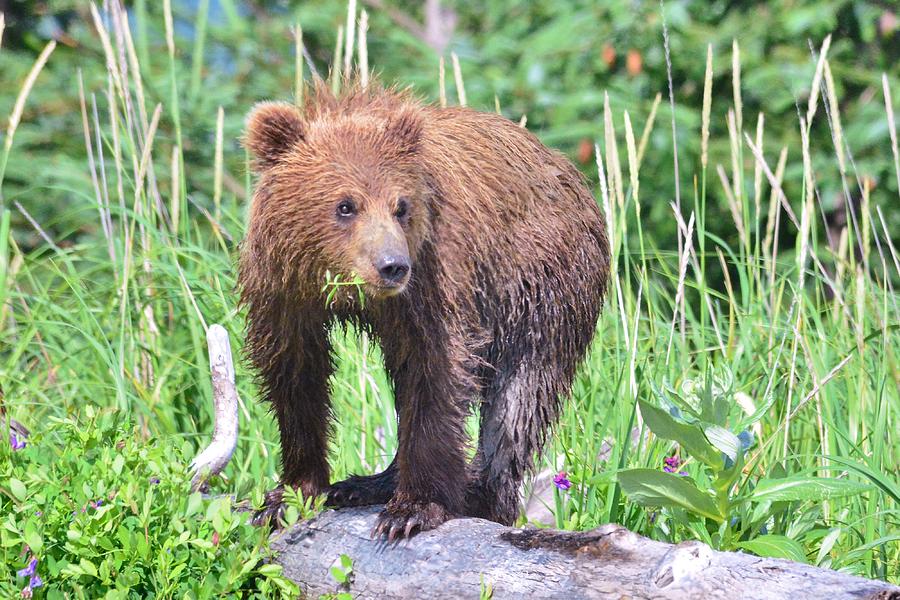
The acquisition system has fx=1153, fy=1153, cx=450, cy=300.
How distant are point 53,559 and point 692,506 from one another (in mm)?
1723

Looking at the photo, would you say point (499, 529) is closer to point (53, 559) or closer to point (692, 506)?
point (692, 506)

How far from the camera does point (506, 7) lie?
9945 mm

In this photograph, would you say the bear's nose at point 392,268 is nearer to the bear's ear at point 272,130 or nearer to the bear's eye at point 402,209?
the bear's eye at point 402,209

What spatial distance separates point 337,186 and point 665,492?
127 centimetres

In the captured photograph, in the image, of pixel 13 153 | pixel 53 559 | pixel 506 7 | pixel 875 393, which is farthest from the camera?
pixel 506 7

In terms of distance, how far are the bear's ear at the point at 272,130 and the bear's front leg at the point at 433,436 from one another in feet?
2.49

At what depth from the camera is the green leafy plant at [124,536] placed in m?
3.01

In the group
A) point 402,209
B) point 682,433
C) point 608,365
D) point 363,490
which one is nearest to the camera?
point 682,433

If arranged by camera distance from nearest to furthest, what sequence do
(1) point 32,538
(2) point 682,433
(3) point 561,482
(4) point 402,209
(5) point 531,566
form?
(5) point 531,566
(1) point 32,538
(2) point 682,433
(4) point 402,209
(3) point 561,482

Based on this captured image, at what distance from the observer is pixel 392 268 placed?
3158 millimetres

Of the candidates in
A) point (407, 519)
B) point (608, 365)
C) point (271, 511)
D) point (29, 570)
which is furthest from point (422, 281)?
point (608, 365)

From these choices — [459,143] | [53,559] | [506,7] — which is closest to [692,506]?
[459,143]

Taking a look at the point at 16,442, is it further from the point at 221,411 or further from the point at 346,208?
the point at 346,208

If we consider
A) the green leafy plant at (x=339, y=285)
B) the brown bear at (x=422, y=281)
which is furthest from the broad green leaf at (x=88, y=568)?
the green leafy plant at (x=339, y=285)
